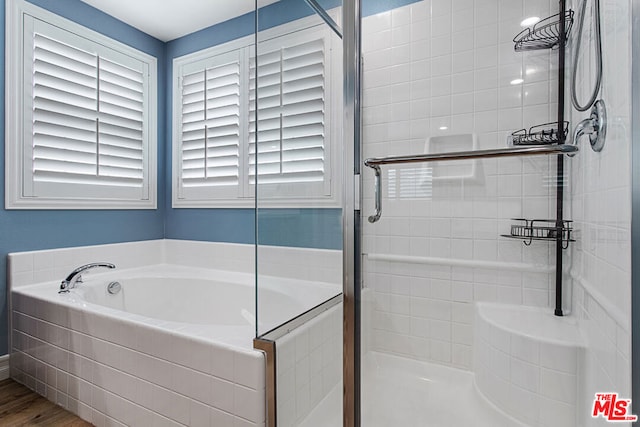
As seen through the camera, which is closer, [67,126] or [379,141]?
[379,141]

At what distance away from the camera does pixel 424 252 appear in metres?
1.64

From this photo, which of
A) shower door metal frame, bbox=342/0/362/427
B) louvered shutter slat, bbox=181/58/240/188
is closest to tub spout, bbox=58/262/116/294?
louvered shutter slat, bbox=181/58/240/188

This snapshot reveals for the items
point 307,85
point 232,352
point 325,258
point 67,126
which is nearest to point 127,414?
point 232,352

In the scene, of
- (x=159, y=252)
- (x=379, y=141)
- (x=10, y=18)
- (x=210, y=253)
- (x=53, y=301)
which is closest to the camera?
(x=379, y=141)

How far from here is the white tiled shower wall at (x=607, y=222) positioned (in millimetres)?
868

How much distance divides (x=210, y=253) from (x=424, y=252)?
182cm

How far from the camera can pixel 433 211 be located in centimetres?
161

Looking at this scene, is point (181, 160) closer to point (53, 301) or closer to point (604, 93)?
point (53, 301)

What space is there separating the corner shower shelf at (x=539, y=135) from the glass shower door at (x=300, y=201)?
779 mm

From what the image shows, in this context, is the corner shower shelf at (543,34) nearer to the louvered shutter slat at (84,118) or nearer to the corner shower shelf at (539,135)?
the corner shower shelf at (539,135)

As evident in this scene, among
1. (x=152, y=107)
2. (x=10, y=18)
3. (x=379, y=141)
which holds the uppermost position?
(x=10, y=18)

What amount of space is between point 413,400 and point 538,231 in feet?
2.87

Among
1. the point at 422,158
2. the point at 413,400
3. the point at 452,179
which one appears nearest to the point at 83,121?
the point at 422,158

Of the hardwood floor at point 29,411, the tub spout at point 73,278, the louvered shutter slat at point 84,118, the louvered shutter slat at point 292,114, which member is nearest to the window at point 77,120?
the louvered shutter slat at point 84,118
